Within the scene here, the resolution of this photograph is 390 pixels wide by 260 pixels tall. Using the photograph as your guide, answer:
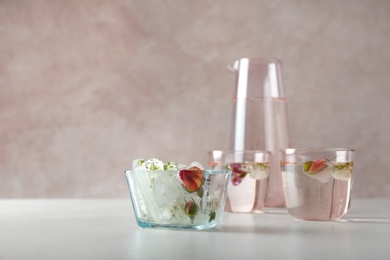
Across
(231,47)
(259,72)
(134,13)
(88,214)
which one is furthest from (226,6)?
(88,214)

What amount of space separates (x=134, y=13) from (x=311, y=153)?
0.97 meters

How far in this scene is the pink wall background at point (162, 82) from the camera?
1704mm

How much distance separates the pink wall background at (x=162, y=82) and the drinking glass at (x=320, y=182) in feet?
2.58

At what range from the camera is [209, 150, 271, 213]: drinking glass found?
105 cm

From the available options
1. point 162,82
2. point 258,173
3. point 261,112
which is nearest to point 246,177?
point 258,173

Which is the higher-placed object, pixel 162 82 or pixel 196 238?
pixel 162 82

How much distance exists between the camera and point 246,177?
105 centimetres

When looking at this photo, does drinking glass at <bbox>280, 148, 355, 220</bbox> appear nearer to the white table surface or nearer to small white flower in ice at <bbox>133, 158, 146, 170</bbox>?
the white table surface

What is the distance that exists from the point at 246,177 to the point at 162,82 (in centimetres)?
73

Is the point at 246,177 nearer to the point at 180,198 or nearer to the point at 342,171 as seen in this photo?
the point at 342,171

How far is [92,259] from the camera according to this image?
0.54 meters

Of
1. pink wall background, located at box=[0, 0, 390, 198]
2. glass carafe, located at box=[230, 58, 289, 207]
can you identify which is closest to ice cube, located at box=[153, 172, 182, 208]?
glass carafe, located at box=[230, 58, 289, 207]

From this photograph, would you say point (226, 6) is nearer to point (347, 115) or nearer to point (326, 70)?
point (326, 70)

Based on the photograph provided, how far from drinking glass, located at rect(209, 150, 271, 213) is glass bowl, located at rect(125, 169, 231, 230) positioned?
0.25m
